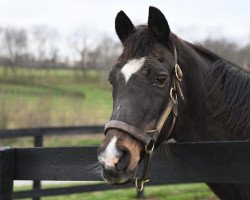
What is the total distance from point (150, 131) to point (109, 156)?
0.41 meters

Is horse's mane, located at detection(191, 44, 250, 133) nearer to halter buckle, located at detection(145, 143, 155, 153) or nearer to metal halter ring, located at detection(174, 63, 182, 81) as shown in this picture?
metal halter ring, located at detection(174, 63, 182, 81)

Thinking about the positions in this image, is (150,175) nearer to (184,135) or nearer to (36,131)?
(184,135)

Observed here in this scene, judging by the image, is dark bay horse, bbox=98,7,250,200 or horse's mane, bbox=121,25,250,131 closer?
dark bay horse, bbox=98,7,250,200

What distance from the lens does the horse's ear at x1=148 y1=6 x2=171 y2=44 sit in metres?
3.16

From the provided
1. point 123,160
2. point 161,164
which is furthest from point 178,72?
point 123,160

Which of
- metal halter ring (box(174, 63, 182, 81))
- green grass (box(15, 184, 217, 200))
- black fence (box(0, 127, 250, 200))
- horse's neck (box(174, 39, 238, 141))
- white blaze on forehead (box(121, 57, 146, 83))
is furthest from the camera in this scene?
green grass (box(15, 184, 217, 200))

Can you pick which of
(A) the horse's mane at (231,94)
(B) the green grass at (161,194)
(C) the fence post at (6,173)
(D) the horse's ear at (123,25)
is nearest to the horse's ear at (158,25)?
(D) the horse's ear at (123,25)

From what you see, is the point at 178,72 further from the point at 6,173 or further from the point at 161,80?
the point at 6,173

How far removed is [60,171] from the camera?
11.0 ft

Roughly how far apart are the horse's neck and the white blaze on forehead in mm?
442

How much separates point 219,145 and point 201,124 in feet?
1.53

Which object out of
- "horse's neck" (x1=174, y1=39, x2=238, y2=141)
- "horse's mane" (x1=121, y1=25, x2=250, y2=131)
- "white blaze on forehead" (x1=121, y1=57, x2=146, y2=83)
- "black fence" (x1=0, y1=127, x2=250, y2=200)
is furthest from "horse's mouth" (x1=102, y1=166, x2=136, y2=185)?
"horse's mane" (x1=121, y1=25, x2=250, y2=131)

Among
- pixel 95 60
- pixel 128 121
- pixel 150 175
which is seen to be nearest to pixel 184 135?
pixel 150 175

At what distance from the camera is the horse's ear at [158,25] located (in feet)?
10.4
